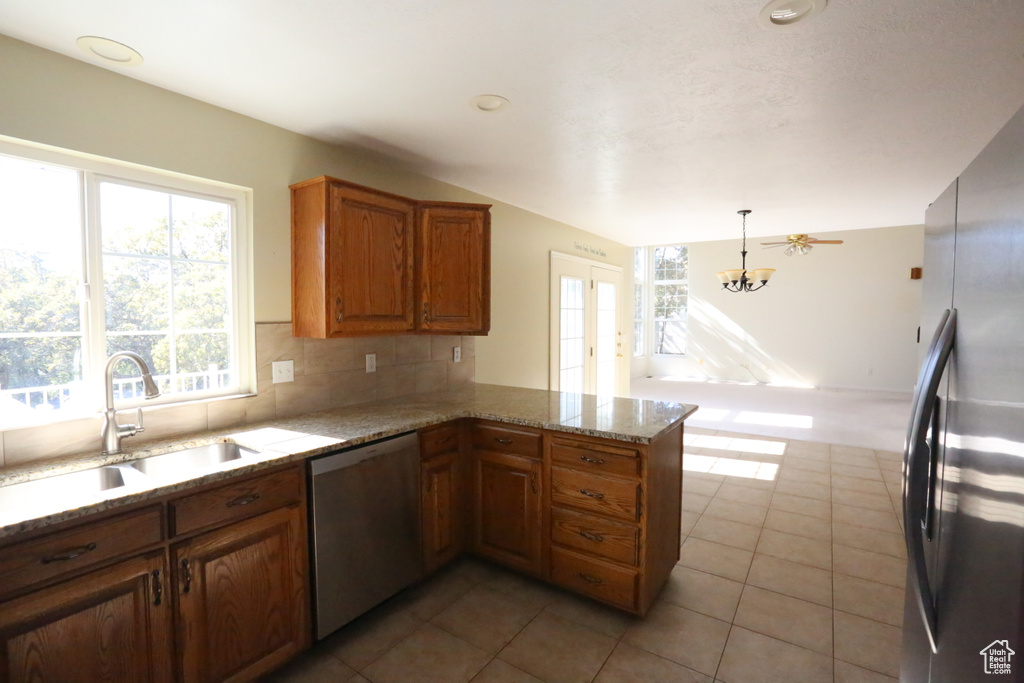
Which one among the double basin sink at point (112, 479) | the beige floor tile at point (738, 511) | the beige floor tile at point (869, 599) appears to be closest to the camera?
the double basin sink at point (112, 479)

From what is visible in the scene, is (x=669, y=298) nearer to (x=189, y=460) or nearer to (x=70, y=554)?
(x=189, y=460)

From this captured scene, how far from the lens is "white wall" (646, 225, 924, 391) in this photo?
8219 mm

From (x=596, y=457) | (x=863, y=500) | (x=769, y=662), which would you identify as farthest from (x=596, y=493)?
(x=863, y=500)

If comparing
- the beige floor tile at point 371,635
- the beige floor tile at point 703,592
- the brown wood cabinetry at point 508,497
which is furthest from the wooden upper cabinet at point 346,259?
the beige floor tile at point 703,592

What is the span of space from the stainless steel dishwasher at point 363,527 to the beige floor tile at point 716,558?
1564mm

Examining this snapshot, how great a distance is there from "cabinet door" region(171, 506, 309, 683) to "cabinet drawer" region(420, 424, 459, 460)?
67 centimetres

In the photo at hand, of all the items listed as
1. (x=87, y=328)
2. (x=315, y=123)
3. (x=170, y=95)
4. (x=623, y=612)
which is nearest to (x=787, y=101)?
(x=315, y=123)

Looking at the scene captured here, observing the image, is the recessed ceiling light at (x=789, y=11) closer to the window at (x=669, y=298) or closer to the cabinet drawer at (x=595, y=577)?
the cabinet drawer at (x=595, y=577)

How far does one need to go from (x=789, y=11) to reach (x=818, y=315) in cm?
885

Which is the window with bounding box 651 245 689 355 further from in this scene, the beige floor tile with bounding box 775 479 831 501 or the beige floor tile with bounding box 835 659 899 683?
the beige floor tile with bounding box 835 659 899 683

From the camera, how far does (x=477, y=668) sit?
6.29ft

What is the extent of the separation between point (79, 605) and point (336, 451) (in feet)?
2.85

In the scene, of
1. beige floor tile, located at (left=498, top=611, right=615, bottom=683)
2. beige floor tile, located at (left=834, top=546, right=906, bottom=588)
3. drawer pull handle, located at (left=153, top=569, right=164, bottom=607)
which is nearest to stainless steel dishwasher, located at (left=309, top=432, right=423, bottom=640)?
drawer pull handle, located at (left=153, top=569, right=164, bottom=607)

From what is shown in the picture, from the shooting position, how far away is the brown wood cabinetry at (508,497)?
2.43m
